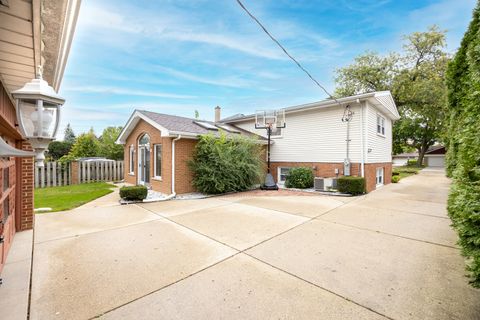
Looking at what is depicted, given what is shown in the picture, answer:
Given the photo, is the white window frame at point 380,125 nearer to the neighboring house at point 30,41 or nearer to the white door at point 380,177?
the white door at point 380,177

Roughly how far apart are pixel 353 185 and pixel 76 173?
1469 centimetres

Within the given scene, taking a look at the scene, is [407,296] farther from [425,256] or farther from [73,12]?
[73,12]

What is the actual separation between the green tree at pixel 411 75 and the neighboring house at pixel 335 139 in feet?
28.6

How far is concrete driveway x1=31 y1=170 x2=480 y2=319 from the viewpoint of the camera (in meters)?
2.37

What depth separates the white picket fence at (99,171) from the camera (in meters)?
13.1

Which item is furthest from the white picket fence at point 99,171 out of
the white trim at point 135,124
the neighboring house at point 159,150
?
the white trim at point 135,124

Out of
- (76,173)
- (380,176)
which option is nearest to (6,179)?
(76,173)

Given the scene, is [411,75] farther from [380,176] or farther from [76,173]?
[76,173]

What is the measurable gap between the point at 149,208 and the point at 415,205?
8.78m

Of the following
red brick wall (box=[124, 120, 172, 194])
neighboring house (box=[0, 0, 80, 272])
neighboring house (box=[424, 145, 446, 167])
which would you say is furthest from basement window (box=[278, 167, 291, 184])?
neighboring house (box=[424, 145, 446, 167])

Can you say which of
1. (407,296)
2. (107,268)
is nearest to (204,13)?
(107,268)

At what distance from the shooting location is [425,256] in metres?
3.60

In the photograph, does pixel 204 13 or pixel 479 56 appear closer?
pixel 479 56

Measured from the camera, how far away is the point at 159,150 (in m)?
10.4
